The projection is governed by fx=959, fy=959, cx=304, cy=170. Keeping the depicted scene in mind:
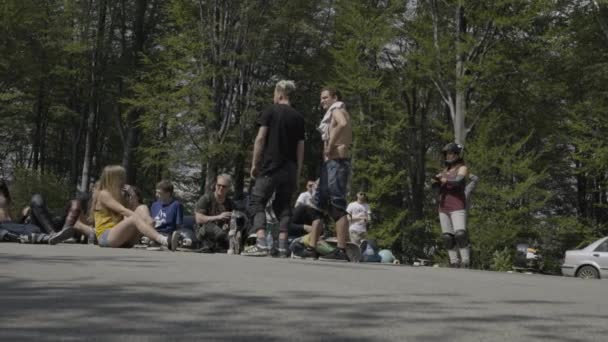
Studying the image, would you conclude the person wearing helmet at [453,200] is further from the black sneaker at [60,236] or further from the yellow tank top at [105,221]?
the black sneaker at [60,236]

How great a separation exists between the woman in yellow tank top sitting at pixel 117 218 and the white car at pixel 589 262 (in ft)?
52.6

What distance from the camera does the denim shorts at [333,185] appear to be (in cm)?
1084

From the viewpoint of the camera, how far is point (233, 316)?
4297 mm

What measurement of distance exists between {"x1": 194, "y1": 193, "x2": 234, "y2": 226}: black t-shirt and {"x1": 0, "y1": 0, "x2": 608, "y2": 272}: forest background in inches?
422

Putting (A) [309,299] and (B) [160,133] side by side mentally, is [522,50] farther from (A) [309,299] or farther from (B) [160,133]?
(A) [309,299]

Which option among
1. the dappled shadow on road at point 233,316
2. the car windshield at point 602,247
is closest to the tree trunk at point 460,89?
the car windshield at point 602,247

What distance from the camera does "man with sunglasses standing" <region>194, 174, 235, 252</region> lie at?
44.9 feet

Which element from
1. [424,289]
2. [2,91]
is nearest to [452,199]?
[424,289]

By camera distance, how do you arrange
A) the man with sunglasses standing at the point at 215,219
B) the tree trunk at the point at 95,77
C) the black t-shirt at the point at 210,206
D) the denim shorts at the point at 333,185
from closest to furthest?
1. the denim shorts at the point at 333,185
2. the man with sunglasses standing at the point at 215,219
3. the black t-shirt at the point at 210,206
4. the tree trunk at the point at 95,77

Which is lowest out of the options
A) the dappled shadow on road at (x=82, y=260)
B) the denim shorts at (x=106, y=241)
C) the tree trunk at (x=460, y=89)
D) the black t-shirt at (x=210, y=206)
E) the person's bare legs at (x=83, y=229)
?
the dappled shadow on road at (x=82, y=260)

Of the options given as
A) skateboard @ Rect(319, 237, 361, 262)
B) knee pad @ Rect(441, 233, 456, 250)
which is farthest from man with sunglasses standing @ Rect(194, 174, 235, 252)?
knee pad @ Rect(441, 233, 456, 250)

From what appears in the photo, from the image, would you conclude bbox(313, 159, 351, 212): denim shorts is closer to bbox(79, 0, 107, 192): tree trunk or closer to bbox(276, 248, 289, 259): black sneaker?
bbox(276, 248, 289, 259): black sneaker

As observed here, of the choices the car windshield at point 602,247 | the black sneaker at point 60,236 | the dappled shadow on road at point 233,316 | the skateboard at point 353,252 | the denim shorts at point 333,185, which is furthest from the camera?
the car windshield at point 602,247

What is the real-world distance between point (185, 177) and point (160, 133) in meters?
3.46
